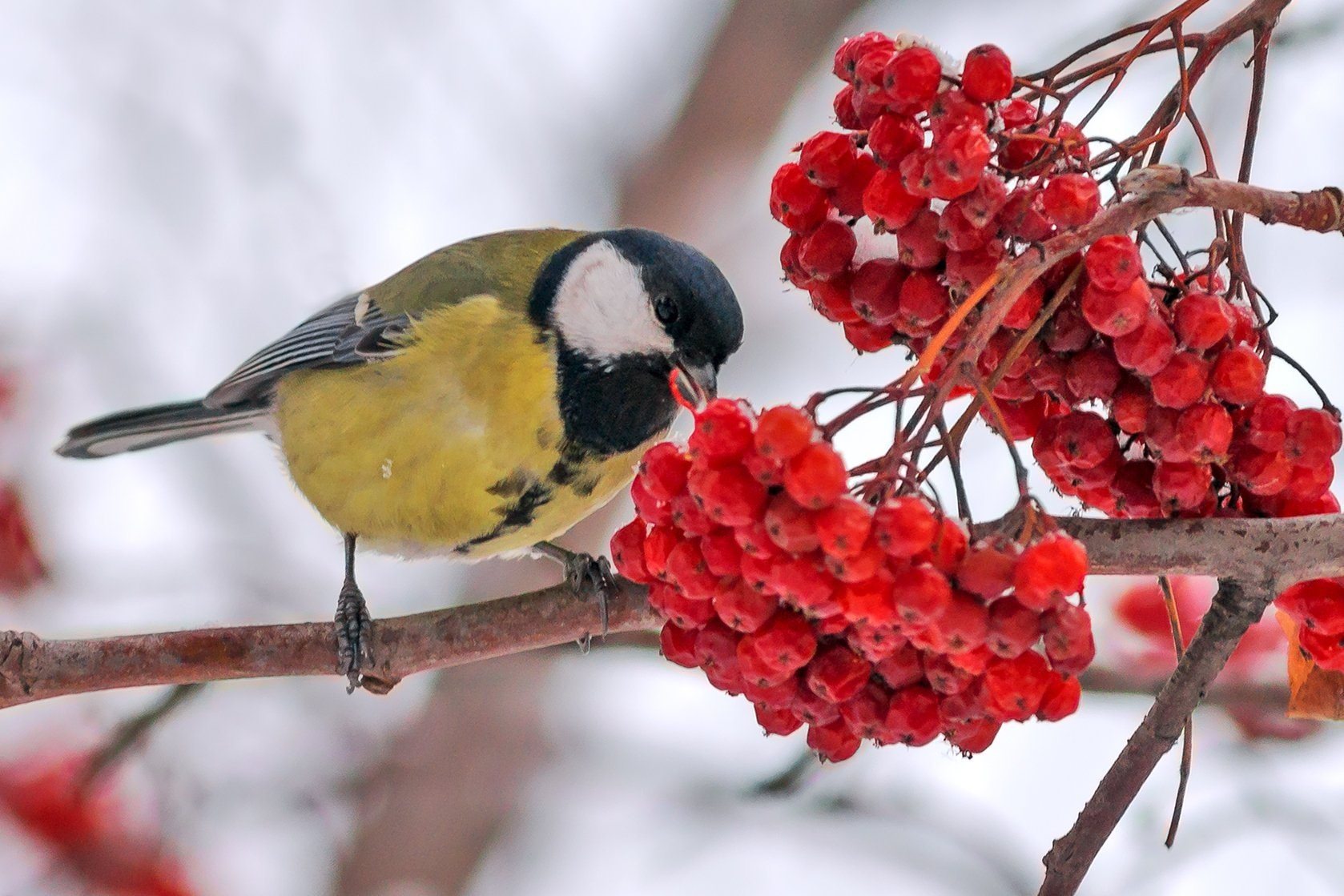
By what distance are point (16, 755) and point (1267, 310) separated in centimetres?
251

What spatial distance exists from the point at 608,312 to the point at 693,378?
252mm

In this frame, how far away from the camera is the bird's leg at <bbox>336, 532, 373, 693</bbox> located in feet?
5.90

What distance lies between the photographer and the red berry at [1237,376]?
111 cm

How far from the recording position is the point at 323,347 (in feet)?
8.96

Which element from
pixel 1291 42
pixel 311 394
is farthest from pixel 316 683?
pixel 1291 42

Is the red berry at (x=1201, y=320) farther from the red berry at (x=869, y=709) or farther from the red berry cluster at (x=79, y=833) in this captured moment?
the red berry cluster at (x=79, y=833)

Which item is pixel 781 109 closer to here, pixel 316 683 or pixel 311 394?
pixel 311 394

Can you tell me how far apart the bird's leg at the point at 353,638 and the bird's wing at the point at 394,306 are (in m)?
0.52

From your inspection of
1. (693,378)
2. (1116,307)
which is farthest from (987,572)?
(693,378)

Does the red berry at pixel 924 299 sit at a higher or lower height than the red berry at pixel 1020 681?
higher

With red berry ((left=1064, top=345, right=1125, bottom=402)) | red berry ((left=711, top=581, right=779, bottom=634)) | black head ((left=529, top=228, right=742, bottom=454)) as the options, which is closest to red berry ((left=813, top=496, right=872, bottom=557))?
red berry ((left=711, top=581, right=779, bottom=634))

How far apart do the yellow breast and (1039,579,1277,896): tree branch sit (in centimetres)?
135

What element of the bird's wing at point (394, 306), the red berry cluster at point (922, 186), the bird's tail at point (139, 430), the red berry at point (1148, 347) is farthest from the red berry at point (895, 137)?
Answer: the bird's tail at point (139, 430)

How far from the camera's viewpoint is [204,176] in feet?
14.1
